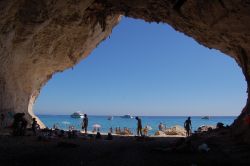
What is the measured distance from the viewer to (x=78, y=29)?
81.0ft

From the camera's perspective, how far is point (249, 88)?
877 inches

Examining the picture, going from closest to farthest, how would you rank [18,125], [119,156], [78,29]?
[119,156]
[18,125]
[78,29]

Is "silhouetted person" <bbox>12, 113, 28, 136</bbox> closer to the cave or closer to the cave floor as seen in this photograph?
the cave

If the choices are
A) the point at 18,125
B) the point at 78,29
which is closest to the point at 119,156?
the point at 18,125

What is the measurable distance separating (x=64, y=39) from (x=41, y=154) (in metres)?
13.8

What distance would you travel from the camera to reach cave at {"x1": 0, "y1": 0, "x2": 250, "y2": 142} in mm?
17484

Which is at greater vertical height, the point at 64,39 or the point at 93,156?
the point at 64,39

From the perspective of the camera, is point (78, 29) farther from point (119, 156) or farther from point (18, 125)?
point (119, 156)

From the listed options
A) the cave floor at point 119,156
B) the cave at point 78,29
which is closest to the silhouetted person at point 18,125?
the cave at point 78,29

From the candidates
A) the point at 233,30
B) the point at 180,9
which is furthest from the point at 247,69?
the point at 180,9

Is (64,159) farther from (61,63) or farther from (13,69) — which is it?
(61,63)

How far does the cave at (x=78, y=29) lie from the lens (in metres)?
17.5

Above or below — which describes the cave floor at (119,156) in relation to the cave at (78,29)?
below

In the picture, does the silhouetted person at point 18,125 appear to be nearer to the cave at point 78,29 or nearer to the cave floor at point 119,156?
the cave at point 78,29
